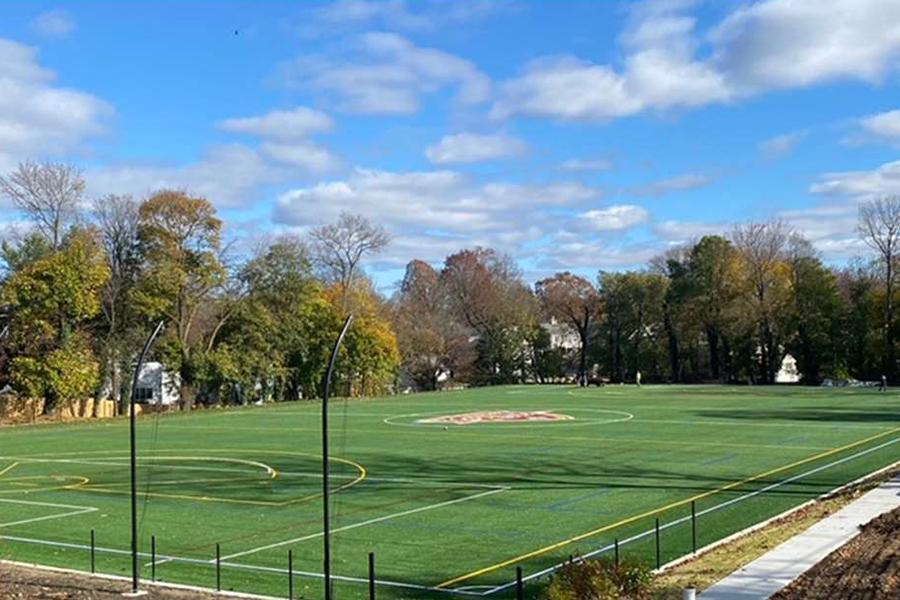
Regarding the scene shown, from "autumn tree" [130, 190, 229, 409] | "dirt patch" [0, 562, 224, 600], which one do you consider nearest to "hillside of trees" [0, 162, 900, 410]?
"autumn tree" [130, 190, 229, 409]

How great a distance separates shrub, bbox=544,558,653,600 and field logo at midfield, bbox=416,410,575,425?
34.7 meters

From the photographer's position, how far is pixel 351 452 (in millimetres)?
35844

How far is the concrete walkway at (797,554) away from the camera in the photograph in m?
13.1

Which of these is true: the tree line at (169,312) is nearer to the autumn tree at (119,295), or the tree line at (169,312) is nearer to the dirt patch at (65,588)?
the autumn tree at (119,295)

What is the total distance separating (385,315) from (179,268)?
29489 millimetres

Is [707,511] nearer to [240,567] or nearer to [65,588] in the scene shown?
[240,567]

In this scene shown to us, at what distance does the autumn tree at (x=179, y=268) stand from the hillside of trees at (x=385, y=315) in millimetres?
101

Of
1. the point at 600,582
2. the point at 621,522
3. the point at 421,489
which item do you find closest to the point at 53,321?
the point at 421,489

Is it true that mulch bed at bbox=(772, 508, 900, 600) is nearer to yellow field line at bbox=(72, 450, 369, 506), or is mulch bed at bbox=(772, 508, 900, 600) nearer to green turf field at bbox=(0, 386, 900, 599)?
green turf field at bbox=(0, 386, 900, 599)

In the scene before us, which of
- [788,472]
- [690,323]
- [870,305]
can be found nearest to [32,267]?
[788,472]

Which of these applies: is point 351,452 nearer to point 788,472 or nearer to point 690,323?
point 788,472

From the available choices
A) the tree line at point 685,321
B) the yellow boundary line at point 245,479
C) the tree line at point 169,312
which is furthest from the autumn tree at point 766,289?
the yellow boundary line at point 245,479

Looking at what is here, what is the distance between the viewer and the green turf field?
1808 cm

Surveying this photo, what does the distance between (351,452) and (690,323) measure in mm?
63705
